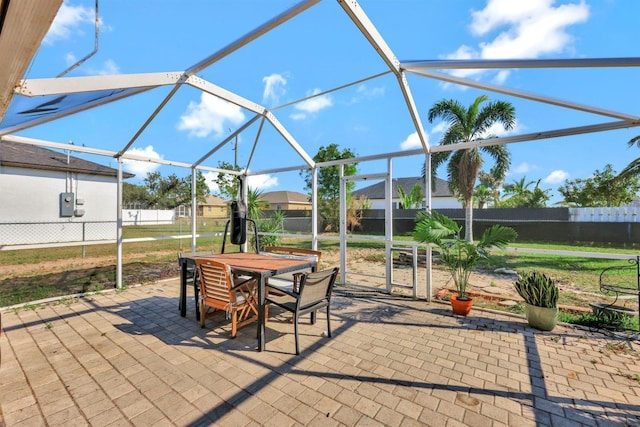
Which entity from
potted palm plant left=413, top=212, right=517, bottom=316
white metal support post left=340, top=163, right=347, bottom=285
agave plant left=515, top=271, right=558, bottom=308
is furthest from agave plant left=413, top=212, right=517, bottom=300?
white metal support post left=340, top=163, right=347, bottom=285

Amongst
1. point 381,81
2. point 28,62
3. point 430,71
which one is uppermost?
point 381,81

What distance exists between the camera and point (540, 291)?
12.5ft

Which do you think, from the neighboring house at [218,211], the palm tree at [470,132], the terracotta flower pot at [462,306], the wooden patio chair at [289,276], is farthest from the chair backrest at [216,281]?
the palm tree at [470,132]

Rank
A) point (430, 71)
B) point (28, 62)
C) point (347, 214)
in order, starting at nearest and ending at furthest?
1. point (28, 62)
2. point (430, 71)
3. point (347, 214)

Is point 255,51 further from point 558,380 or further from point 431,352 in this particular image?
point 558,380

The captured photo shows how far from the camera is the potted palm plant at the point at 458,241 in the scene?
4.21 metres

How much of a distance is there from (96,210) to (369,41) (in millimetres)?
10353

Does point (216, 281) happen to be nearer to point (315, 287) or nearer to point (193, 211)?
point (315, 287)

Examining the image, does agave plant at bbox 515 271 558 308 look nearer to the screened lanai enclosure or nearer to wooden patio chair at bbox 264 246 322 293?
the screened lanai enclosure

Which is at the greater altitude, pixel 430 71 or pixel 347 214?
pixel 430 71

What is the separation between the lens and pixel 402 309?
4645mm

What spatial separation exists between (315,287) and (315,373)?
86cm

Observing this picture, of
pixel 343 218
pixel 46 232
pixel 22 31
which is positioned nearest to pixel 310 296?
pixel 22 31

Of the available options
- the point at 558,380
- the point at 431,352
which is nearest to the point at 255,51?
the point at 431,352
